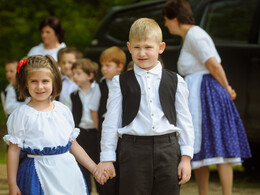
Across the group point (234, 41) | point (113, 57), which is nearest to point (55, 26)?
point (113, 57)

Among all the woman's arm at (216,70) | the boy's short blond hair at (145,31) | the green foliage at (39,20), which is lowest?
the woman's arm at (216,70)

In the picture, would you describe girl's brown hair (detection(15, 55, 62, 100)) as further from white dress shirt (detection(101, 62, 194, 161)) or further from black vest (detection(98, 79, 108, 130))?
black vest (detection(98, 79, 108, 130))

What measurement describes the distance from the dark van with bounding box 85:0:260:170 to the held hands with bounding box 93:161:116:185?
94.3 inches

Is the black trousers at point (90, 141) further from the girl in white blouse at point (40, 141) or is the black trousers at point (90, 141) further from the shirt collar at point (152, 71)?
the shirt collar at point (152, 71)

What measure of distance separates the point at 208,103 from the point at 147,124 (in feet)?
5.50

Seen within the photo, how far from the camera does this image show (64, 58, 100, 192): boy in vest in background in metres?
5.01

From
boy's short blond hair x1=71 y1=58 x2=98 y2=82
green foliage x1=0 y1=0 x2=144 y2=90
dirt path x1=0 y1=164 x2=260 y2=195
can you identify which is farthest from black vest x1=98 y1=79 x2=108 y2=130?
green foliage x1=0 y1=0 x2=144 y2=90

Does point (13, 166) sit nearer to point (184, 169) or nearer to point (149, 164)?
point (149, 164)

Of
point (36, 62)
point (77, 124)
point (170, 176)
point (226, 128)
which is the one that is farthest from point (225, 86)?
point (36, 62)

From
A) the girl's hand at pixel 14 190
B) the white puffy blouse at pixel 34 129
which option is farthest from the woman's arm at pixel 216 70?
the girl's hand at pixel 14 190

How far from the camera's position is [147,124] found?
307 cm

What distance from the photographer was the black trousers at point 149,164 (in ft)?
10.1

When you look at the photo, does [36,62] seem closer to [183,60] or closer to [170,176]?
[170,176]

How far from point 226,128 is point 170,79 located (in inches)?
65.2
